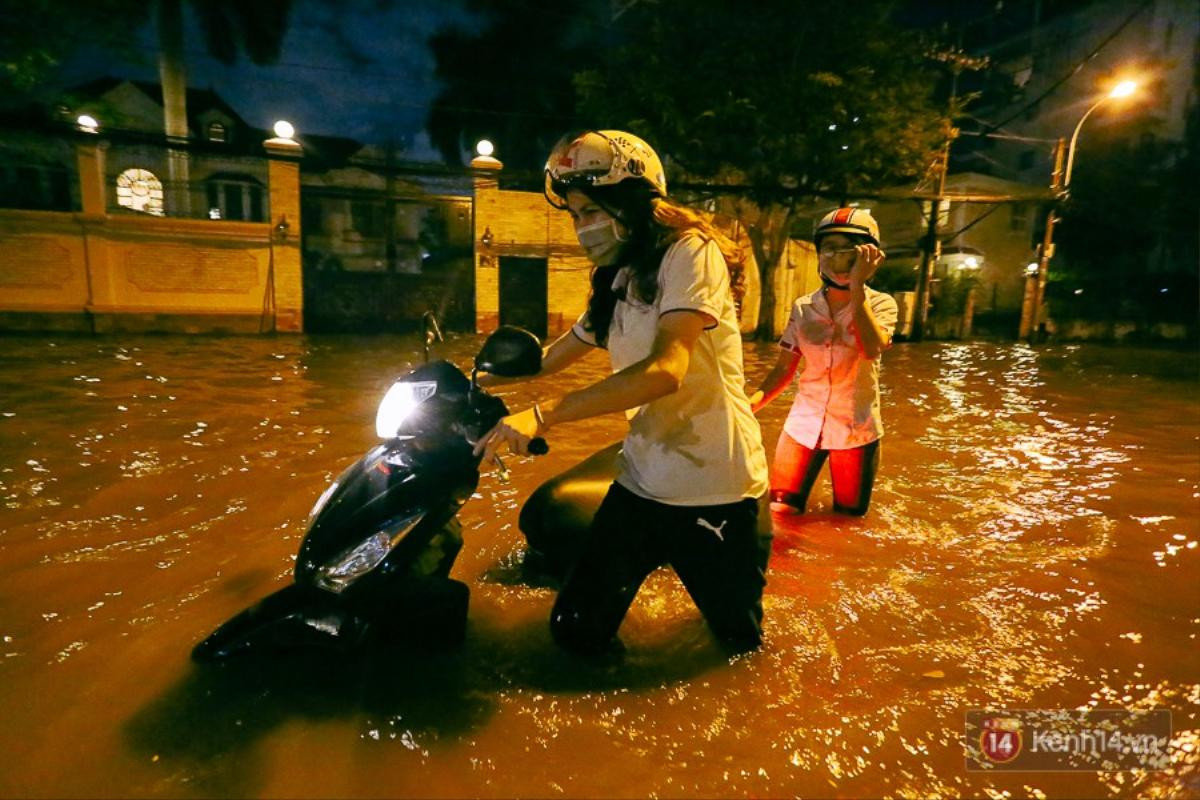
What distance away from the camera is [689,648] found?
2695mm

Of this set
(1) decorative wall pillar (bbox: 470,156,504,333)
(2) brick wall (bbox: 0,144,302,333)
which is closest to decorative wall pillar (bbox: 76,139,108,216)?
(2) brick wall (bbox: 0,144,302,333)

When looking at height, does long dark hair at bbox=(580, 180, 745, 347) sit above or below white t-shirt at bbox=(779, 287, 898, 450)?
above

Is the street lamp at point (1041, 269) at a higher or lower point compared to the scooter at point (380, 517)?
higher

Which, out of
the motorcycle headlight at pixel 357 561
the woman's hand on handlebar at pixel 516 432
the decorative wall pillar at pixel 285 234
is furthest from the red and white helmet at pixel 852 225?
the decorative wall pillar at pixel 285 234

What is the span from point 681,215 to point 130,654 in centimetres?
254

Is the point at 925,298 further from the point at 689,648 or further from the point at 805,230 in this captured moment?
the point at 689,648

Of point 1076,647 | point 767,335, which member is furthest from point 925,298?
point 1076,647

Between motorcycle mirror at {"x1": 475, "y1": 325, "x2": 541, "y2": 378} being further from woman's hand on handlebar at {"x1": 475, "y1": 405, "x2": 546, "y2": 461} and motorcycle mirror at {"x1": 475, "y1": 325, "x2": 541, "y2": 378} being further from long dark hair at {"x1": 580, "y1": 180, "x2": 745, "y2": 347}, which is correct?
long dark hair at {"x1": 580, "y1": 180, "x2": 745, "y2": 347}

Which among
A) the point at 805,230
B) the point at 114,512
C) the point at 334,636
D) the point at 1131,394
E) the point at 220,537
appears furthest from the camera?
the point at 805,230

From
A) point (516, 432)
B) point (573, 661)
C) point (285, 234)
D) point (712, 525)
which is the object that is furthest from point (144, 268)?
point (712, 525)

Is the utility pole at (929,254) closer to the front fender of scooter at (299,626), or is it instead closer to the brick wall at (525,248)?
the brick wall at (525,248)

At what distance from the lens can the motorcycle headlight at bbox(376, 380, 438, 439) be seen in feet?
7.16

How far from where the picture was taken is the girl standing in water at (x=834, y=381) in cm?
354

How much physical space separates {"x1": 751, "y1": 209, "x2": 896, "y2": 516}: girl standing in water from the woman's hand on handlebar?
69.1 inches
